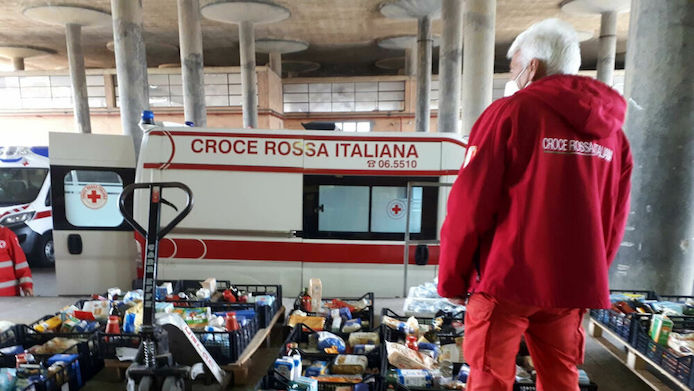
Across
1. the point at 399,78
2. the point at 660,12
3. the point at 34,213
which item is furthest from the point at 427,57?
the point at 34,213

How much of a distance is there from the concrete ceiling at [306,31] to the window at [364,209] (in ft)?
36.8

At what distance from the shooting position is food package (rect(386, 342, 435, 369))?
307 cm

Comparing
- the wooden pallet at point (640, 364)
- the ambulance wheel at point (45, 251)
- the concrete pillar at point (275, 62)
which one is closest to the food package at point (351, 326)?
the wooden pallet at point (640, 364)

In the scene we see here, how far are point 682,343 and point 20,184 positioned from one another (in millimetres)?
11731

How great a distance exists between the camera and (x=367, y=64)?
26234mm

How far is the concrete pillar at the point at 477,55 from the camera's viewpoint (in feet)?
30.7

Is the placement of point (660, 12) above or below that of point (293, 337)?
above

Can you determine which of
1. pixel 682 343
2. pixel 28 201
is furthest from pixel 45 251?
pixel 682 343

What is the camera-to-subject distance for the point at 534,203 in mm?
1713

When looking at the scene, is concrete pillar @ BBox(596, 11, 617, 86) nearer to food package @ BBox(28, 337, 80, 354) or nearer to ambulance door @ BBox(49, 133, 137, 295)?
ambulance door @ BBox(49, 133, 137, 295)

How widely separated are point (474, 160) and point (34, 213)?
34.5 feet

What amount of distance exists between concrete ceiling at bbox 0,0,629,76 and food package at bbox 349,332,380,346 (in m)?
13.2

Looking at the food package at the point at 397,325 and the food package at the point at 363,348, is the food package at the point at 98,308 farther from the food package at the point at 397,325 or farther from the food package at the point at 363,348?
the food package at the point at 397,325

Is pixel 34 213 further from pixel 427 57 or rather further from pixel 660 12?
pixel 427 57
